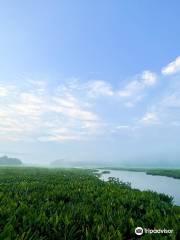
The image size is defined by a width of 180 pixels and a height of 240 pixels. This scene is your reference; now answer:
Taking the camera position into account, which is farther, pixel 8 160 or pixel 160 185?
pixel 8 160

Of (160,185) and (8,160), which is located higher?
(8,160)

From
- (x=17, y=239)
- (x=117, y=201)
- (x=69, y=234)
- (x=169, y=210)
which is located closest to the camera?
(x=17, y=239)

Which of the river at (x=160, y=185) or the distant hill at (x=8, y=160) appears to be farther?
the distant hill at (x=8, y=160)

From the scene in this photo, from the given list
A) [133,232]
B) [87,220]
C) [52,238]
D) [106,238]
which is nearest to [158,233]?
[133,232]

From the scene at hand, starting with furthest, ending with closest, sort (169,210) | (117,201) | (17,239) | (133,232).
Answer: (117,201), (169,210), (133,232), (17,239)

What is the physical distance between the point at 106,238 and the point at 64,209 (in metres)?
2.36

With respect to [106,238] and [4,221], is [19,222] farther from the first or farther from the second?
[106,238]

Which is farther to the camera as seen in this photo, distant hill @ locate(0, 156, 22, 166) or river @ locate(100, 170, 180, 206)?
distant hill @ locate(0, 156, 22, 166)

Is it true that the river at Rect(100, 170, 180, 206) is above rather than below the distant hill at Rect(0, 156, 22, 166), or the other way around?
below

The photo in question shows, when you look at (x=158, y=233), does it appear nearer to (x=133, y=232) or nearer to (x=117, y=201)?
(x=133, y=232)

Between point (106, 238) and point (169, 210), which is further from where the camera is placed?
point (169, 210)

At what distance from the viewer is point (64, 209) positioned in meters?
6.56

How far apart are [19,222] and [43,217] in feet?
1.63

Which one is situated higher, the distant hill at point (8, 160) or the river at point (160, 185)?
the distant hill at point (8, 160)
